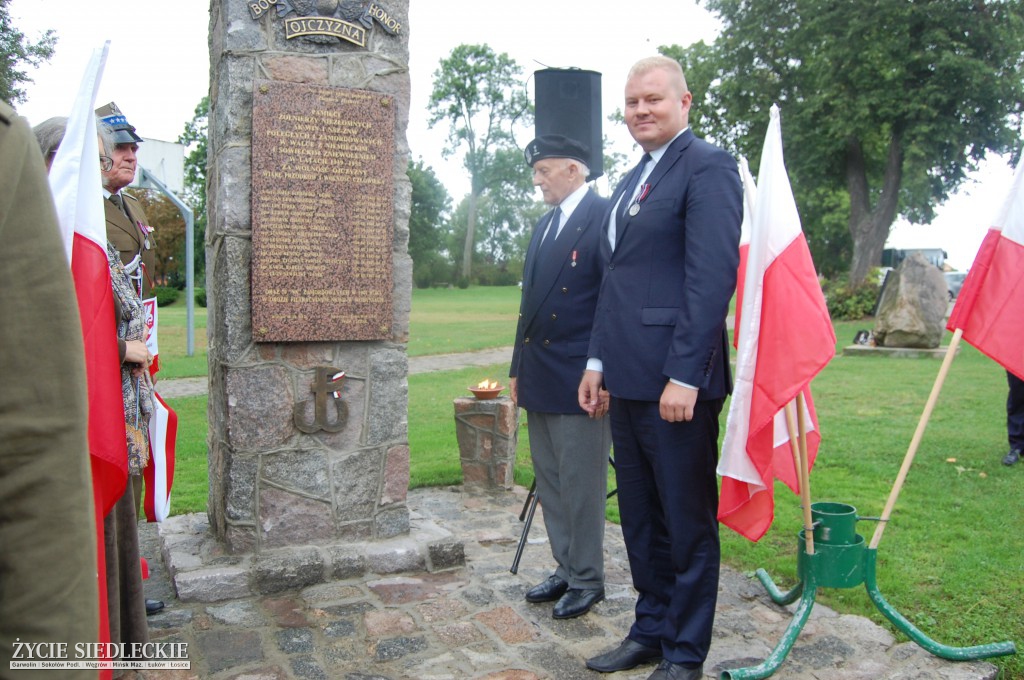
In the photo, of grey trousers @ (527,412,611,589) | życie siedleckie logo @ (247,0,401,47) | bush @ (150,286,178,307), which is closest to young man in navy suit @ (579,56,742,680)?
grey trousers @ (527,412,611,589)

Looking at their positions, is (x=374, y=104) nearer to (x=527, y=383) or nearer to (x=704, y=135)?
(x=527, y=383)

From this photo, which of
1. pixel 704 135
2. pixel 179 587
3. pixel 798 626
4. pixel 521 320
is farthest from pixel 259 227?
pixel 704 135

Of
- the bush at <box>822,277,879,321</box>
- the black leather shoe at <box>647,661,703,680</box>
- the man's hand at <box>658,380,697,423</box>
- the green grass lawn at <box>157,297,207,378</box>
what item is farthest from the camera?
the bush at <box>822,277,879,321</box>

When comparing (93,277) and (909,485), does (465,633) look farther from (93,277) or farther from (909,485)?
(909,485)

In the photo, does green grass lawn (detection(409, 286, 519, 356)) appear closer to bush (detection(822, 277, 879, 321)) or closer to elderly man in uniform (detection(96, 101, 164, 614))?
bush (detection(822, 277, 879, 321))

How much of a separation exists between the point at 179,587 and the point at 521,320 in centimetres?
203

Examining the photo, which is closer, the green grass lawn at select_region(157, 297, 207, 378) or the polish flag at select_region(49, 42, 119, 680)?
the polish flag at select_region(49, 42, 119, 680)

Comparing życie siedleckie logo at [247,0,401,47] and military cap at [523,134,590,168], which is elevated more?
życie siedleckie logo at [247,0,401,47]

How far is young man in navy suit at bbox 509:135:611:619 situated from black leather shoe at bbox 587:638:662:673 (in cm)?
48

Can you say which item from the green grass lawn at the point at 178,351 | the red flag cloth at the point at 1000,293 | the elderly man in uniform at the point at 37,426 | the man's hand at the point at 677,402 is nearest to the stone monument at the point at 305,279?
the man's hand at the point at 677,402

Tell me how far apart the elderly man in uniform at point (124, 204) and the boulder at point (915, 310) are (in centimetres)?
1290

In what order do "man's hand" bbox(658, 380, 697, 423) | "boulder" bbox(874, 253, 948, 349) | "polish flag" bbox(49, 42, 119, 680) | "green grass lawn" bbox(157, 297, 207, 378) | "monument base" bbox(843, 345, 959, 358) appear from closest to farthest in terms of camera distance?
"polish flag" bbox(49, 42, 119, 680) → "man's hand" bbox(658, 380, 697, 423) → "green grass lawn" bbox(157, 297, 207, 378) → "monument base" bbox(843, 345, 959, 358) → "boulder" bbox(874, 253, 948, 349)

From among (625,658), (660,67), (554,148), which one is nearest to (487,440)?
(554,148)

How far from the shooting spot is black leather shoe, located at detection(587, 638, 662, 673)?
322 centimetres
